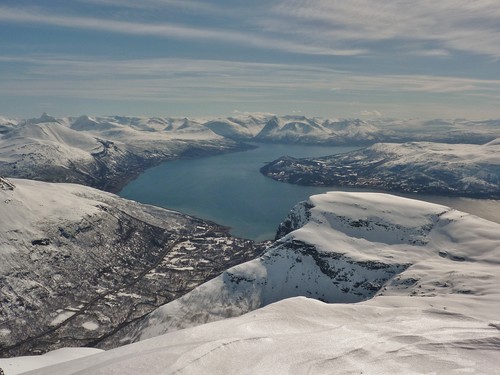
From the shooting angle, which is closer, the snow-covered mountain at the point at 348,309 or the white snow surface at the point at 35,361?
the snow-covered mountain at the point at 348,309

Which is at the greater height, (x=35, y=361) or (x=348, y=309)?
(x=348, y=309)

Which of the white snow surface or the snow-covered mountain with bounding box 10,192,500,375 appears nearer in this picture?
the snow-covered mountain with bounding box 10,192,500,375

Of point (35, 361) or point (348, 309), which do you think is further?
point (35, 361)

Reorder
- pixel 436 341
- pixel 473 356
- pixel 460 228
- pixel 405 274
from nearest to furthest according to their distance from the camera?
pixel 473 356 < pixel 436 341 < pixel 405 274 < pixel 460 228

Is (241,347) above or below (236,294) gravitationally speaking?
above

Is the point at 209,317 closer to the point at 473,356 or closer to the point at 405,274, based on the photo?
the point at 405,274

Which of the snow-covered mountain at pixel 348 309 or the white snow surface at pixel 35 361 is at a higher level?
the snow-covered mountain at pixel 348 309

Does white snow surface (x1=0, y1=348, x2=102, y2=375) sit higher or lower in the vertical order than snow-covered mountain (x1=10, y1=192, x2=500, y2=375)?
lower

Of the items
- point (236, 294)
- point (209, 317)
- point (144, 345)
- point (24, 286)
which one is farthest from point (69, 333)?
point (144, 345)
